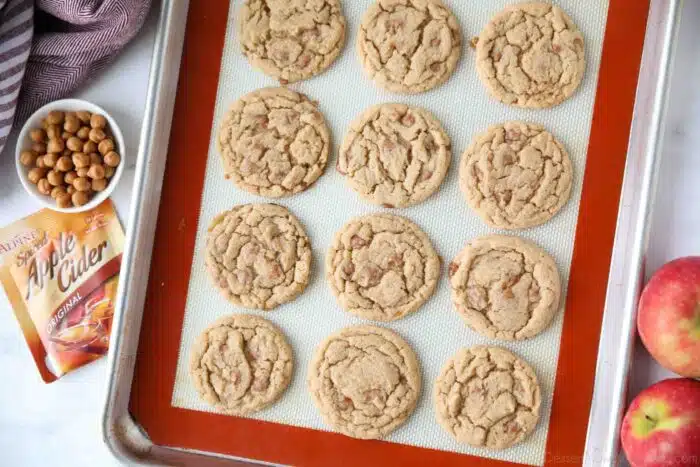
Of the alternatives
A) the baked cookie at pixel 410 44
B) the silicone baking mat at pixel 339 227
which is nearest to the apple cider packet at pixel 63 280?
the silicone baking mat at pixel 339 227

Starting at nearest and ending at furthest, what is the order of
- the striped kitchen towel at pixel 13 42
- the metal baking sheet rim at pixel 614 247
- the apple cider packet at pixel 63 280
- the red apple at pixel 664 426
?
the red apple at pixel 664 426 → the metal baking sheet rim at pixel 614 247 → the striped kitchen towel at pixel 13 42 → the apple cider packet at pixel 63 280

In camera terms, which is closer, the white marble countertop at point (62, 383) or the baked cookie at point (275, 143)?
the baked cookie at point (275, 143)

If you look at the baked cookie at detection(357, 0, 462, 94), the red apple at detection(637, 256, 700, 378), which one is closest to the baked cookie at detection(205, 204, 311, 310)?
the baked cookie at detection(357, 0, 462, 94)

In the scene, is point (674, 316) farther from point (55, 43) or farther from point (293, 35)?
point (55, 43)

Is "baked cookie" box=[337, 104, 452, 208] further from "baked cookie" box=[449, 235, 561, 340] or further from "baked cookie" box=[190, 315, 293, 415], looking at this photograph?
"baked cookie" box=[190, 315, 293, 415]

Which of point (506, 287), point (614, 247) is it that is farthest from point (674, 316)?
point (506, 287)

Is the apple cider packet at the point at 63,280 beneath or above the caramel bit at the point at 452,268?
beneath

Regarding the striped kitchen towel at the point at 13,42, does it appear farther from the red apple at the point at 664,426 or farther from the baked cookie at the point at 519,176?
the red apple at the point at 664,426

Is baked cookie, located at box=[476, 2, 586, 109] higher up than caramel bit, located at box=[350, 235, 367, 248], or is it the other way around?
baked cookie, located at box=[476, 2, 586, 109]

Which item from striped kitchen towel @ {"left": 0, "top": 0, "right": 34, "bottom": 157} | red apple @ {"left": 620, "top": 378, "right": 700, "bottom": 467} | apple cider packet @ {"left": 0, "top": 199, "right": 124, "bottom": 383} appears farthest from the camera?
apple cider packet @ {"left": 0, "top": 199, "right": 124, "bottom": 383}
